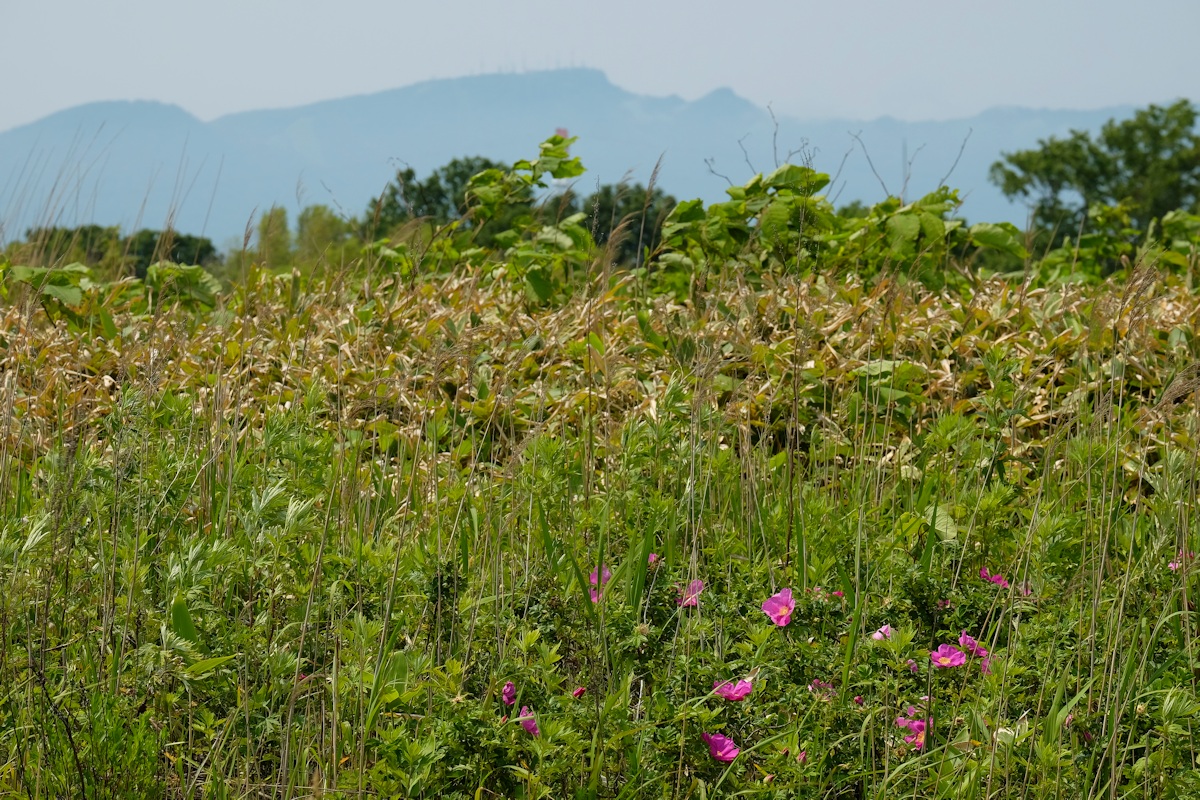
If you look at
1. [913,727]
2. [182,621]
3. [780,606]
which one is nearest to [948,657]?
[913,727]

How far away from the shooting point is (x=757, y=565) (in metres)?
2.31

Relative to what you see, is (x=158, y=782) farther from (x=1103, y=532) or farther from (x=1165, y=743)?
(x=1103, y=532)

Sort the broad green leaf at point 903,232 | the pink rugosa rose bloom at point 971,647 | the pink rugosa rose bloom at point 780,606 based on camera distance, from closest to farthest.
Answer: the pink rugosa rose bloom at point 971,647, the pink rugosa rose bloom at point 780,606, the broad green leaf at point 903,232

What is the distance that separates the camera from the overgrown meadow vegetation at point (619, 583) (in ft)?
5.53

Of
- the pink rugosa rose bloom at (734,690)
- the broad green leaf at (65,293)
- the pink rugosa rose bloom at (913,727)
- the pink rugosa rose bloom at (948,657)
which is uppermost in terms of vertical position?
the broad green leaf at (65,293)

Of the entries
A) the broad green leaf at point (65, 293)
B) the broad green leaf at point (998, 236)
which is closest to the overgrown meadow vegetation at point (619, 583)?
the broad green leaf at point (65, 293)

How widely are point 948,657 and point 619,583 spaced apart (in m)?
0.67

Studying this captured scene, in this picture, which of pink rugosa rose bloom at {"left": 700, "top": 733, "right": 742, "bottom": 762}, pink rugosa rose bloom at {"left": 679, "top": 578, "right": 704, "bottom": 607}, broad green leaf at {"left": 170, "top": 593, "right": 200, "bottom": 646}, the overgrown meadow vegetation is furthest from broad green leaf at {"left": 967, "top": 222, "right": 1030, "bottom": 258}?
broad green leaf at {"left": 170, "top": 593, "right": 200, "bottom": 646}

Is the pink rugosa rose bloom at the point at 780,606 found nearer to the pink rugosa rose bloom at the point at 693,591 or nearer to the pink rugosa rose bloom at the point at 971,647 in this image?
the pink rugosa rose bloom at the point at 693,591

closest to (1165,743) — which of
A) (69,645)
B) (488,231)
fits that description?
(69,645)

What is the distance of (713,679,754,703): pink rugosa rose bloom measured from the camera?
1802 millimetres

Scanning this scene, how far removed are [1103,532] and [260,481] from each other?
1843 millimetres

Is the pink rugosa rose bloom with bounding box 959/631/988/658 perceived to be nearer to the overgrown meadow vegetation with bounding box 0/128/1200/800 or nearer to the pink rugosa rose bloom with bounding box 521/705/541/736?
the overgrown meadow vegetation with bounding box 0/128/1200/800

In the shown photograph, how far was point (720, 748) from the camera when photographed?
5.66 feet
